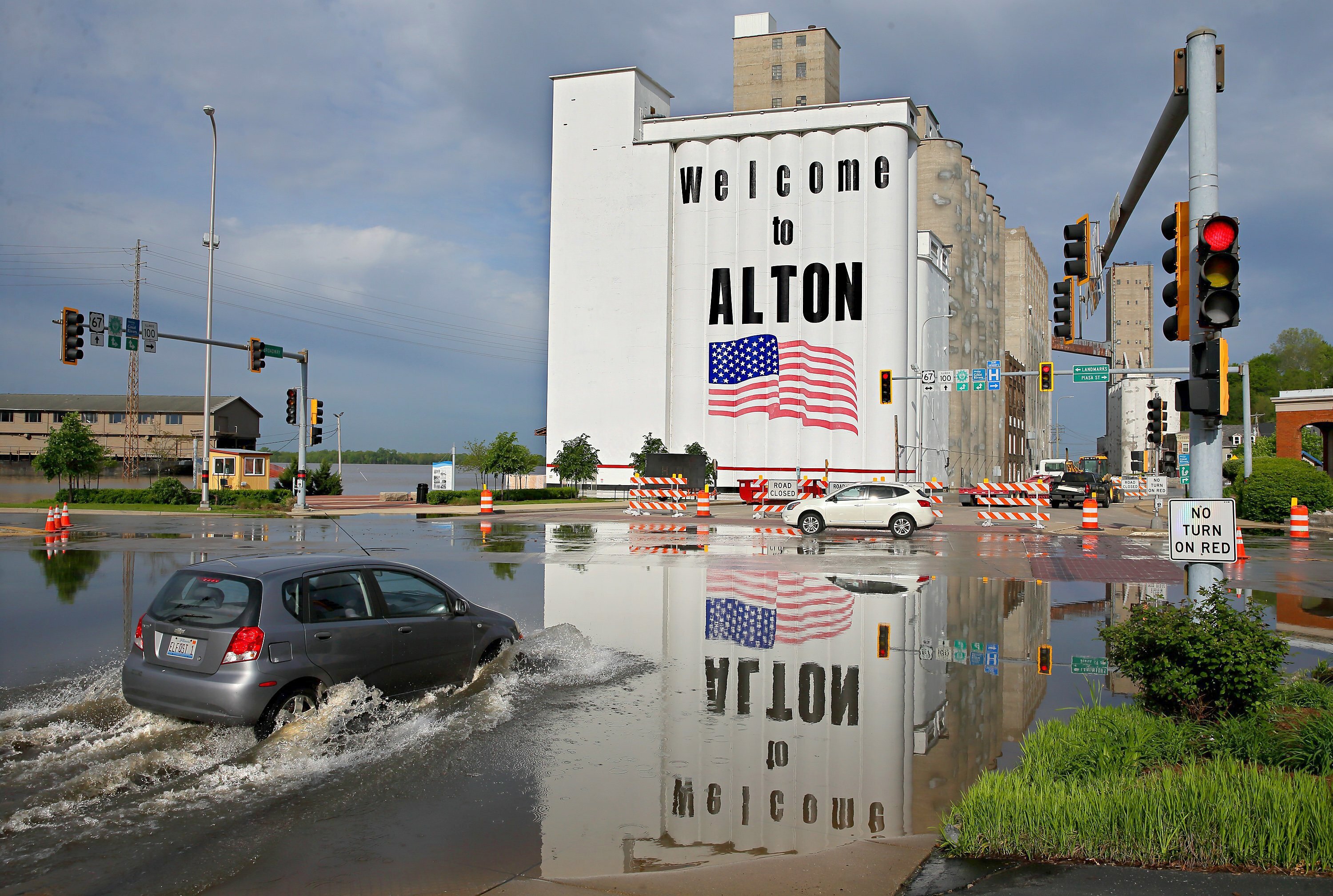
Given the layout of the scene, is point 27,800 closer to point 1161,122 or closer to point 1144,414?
point 1161,122

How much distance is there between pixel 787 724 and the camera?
784 centimetres

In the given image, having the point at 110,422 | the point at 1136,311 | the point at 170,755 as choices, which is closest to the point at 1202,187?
the point at 170,755

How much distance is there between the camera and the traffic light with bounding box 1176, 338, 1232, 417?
24.7 feet

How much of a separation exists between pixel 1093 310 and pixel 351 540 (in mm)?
19827

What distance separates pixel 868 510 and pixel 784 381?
3518 cm

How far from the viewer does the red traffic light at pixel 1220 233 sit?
7285 millimetres

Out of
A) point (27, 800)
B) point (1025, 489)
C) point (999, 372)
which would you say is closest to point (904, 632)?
point (27, 800)

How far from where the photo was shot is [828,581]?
17.3m

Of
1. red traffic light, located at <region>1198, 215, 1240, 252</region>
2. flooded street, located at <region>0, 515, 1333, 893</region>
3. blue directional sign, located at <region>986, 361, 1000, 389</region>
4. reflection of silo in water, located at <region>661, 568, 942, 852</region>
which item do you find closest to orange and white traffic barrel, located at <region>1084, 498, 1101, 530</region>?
blue directional sign, located at <region>986, 361, 1000, 389</region>

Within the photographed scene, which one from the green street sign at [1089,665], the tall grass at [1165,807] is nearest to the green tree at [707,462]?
the green street sign at [1089,665]

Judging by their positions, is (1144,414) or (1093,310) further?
(1144,414)

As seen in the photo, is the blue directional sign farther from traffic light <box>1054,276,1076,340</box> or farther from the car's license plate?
the car's license plate

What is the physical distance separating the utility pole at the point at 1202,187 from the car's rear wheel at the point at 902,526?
20.4 meters

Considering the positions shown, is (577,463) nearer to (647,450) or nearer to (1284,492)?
(647,450)
